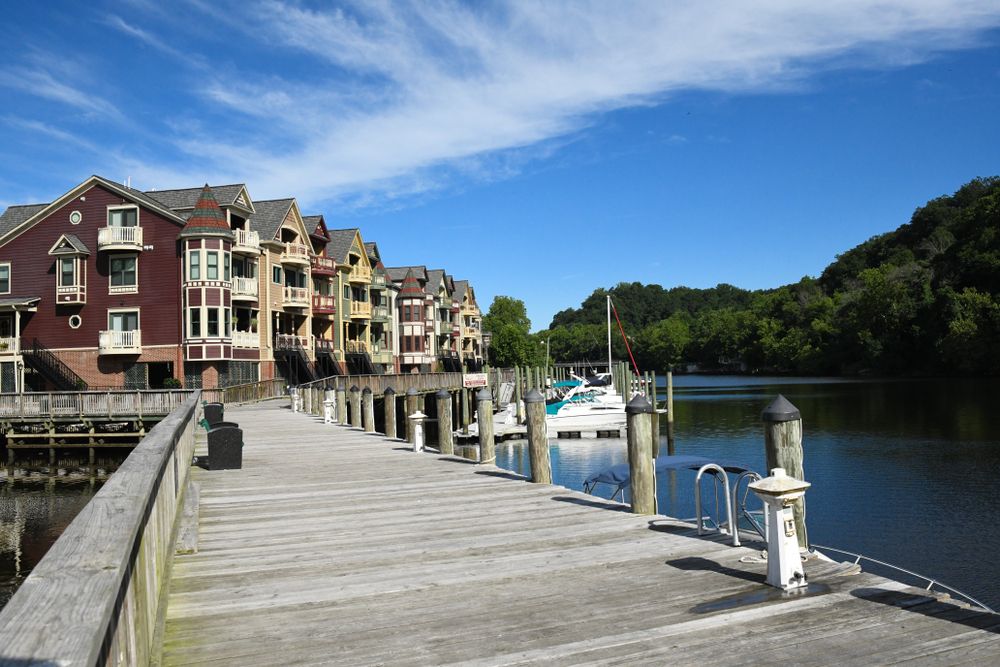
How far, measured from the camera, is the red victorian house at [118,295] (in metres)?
41.3

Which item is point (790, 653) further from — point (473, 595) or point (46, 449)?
point (46, 449)

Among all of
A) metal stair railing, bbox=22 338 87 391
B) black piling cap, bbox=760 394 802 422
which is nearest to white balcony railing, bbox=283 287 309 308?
metal stair railing, bbox=22 338 87 391

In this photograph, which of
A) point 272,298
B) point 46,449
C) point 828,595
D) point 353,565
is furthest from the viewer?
point 272,298

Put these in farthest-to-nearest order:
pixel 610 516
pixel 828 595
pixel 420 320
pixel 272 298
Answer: pixel 420 320
pixel 272 298
pixel 610 516
pixel 828 595

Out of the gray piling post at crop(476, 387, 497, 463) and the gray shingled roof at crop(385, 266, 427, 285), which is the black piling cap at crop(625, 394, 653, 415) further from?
the gray shingled roof at crop(385, 266, 427, 285)

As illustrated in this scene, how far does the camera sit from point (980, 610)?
496cm

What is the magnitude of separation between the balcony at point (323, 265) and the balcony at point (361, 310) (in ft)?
19.0

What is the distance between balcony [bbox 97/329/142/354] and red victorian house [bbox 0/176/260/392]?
0.17ft

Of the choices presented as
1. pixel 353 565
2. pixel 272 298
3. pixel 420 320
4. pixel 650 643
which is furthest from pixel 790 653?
pixel 420 320

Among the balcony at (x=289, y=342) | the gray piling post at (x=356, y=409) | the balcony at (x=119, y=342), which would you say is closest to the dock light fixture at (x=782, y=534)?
the gray piling post at (x=356, y=409)

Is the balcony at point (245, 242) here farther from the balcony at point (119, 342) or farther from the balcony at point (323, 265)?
the balcony at point (323, 265)

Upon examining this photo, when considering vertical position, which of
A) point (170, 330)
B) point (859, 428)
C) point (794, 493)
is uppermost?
point (170, 330)

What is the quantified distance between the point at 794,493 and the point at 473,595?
239 cm

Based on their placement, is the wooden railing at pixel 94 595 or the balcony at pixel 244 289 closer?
the wooden railing at pixel 94 595
